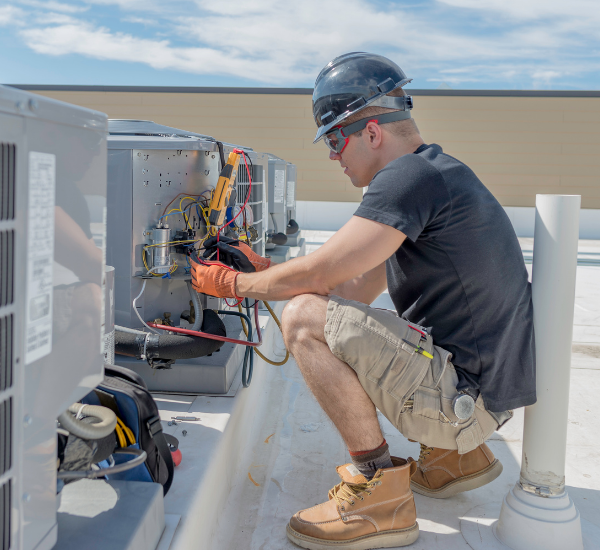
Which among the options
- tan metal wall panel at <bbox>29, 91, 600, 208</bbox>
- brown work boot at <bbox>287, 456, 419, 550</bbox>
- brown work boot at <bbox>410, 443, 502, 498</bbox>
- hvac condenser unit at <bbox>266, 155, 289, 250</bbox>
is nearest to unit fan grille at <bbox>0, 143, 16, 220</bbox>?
brown work boot at <bbox>287, 456, 419, 550</bbox>

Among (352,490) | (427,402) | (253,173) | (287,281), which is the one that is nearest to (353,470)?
(352,490)

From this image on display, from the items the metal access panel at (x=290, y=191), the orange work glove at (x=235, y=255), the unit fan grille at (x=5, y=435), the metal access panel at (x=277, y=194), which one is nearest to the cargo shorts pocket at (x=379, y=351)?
the orange work glove at (x=235, y=255)

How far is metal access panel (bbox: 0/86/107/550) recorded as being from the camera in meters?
0.73

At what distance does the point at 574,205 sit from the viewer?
4.91 feet

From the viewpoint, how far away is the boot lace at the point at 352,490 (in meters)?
1.51

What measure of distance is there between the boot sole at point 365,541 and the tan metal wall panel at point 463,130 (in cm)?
1010

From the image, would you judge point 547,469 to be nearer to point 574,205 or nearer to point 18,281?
point 574,205

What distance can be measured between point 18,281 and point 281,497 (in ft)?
4.15

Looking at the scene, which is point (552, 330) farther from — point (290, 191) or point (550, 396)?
point (290, 191)

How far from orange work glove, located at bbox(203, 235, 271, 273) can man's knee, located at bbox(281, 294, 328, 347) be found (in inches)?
16.3

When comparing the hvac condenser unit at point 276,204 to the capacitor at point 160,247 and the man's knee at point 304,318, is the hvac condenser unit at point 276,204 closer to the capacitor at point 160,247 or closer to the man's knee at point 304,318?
the capacitor at point 160,247

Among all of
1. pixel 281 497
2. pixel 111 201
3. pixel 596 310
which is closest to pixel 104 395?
pixel 281 497

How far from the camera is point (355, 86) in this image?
1742 mm

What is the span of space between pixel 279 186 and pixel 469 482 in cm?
389
